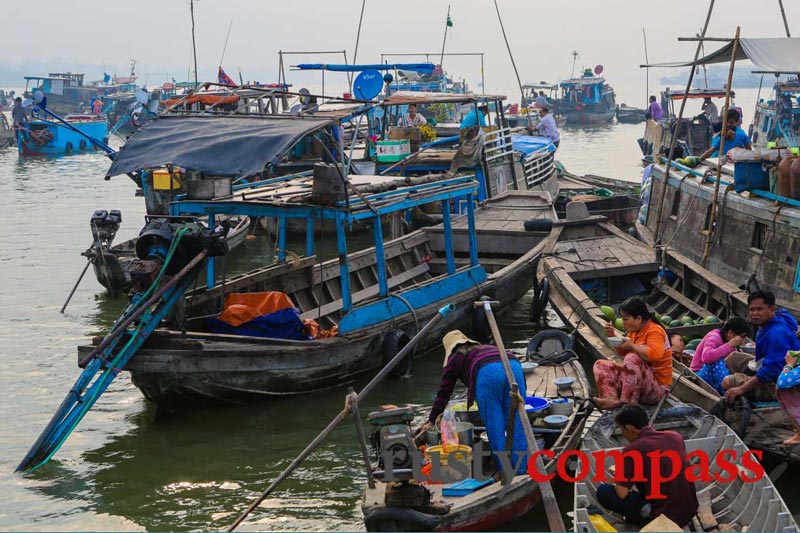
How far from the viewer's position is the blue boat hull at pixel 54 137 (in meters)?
39.2

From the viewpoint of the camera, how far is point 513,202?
1655cm

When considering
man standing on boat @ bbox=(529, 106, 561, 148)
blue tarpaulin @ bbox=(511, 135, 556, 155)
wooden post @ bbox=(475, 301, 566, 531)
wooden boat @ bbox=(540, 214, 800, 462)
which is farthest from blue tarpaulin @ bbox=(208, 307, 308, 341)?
man standing on boat @ bbox=(529, 106, 561, 148)

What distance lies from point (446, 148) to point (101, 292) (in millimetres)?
8120

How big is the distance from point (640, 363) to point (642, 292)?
200 inches

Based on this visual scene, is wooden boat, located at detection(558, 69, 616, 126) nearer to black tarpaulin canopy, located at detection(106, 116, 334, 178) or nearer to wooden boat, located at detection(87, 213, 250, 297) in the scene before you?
wooden boat, located at detection(87, 213, 250, 297)

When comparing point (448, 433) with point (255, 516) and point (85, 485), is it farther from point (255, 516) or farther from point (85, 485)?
point (85, 485)

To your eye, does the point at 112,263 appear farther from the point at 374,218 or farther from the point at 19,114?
the point at 19,114

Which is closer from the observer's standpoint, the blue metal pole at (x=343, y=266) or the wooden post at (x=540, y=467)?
the wooden post at (x=540, y=467)

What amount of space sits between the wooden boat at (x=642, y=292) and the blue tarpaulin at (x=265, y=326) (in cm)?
328

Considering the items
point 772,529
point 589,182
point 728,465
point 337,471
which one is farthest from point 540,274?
point 589,182

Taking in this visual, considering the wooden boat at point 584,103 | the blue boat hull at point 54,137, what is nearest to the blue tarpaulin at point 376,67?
the blue boat hull at point 54,137

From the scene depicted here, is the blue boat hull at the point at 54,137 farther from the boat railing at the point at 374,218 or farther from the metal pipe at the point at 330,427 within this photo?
the metal pipe at the point at 330,427

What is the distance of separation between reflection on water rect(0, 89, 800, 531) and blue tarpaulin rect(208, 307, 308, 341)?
810 mm

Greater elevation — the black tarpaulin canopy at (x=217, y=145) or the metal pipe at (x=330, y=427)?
the black tarpaulin canopy at (x=217, y=145)
